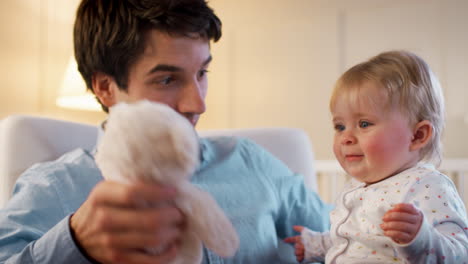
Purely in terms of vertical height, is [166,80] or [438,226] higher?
[166,80]

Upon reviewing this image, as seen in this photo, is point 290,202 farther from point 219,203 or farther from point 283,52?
point 283,52

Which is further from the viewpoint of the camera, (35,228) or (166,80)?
(166,80)

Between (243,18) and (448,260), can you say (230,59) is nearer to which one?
(243,18)

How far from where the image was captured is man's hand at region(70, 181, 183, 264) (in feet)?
Answer: 1.21

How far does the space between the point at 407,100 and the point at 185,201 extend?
0.55 meters

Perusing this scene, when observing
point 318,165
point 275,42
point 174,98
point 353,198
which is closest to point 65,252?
point 174,98

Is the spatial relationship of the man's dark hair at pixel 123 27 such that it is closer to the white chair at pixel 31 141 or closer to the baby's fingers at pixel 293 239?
the white chair at pixel 31 141

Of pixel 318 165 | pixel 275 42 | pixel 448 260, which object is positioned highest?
pixel 275 42

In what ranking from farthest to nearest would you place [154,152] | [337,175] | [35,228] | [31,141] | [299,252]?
[337,175]
[31,141]
[299,252]
[35,228]
[154,152]

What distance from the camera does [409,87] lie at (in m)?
0.77

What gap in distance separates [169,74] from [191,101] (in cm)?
8

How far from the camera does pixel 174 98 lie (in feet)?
2.82

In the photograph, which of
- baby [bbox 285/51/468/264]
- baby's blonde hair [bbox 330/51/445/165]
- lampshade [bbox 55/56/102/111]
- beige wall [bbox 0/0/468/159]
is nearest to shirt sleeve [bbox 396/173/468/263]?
baby [bbox 285/51/468/264]

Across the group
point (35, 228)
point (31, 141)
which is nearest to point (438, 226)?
point (35, 228)
